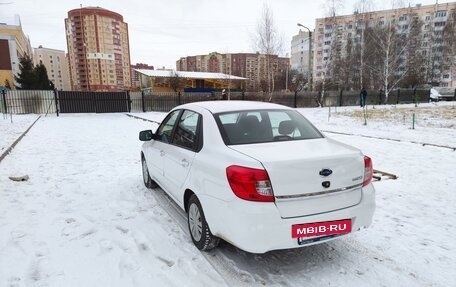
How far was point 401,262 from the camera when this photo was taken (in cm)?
298

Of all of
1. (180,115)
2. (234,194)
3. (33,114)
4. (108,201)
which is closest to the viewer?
(234,194)

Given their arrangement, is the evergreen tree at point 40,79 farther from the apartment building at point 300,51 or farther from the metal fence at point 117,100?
the apartment building at point 300,51

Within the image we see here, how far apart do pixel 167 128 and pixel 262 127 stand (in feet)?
5.17

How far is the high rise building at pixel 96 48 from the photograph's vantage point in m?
72.2

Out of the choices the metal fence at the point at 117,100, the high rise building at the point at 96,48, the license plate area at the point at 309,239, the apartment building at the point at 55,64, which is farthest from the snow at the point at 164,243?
the apartment building at the point at 55,64

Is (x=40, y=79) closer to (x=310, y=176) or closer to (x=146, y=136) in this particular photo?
(x=146, y=136)

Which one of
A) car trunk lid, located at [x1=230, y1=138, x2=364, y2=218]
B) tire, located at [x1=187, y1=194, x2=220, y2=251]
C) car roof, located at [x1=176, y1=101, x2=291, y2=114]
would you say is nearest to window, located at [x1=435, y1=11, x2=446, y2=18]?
car roof, located at [x1=176, y1=101, x2=291, y2=114]

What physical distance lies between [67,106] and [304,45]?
84.0 metres

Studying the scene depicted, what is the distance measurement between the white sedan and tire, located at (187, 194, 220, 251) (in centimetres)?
1

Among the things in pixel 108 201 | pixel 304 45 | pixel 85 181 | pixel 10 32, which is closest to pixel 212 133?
pixel 108 201

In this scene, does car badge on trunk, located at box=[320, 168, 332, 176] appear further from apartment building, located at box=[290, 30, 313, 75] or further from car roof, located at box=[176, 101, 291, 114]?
apartment building, located at box=[290, 30, 313, 75]

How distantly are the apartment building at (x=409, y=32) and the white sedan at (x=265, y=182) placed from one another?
88.6 feet

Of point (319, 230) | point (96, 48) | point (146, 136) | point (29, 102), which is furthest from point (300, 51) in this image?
point (319, 230)

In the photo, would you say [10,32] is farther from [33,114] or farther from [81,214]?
[81,214]
